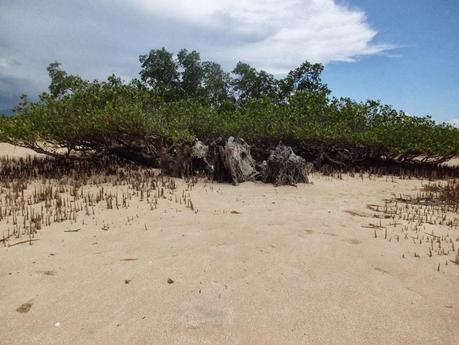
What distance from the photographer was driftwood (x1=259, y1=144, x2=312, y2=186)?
9.95 meters

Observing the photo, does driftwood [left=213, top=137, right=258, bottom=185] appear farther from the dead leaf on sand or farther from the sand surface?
the dead leaf on sand

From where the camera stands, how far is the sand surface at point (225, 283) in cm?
304

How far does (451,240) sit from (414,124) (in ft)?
34.2

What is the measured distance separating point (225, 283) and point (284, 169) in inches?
254

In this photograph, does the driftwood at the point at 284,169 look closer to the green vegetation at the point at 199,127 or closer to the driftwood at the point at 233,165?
the driftwood at the point at 233,165

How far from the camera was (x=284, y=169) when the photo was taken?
998 cm

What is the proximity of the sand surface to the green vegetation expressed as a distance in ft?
17.3

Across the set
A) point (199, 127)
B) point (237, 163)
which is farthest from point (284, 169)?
point (199, 127)

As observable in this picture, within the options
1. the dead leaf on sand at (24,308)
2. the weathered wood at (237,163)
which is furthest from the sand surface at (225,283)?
the weathered wood at (237,163)

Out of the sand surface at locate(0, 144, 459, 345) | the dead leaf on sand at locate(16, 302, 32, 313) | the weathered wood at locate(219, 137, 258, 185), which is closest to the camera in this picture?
the sand surface at locate(0, 144, 459, 345)

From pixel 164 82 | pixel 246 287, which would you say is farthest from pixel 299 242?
pixel 164 82

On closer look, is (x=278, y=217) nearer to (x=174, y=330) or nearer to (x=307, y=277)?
(x=307, y=277)

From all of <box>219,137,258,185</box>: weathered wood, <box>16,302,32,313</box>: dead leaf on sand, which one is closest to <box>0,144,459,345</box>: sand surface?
<box>16,302,32,313</box>: dead leaf on sand

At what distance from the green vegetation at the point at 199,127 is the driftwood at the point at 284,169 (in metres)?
2.47
